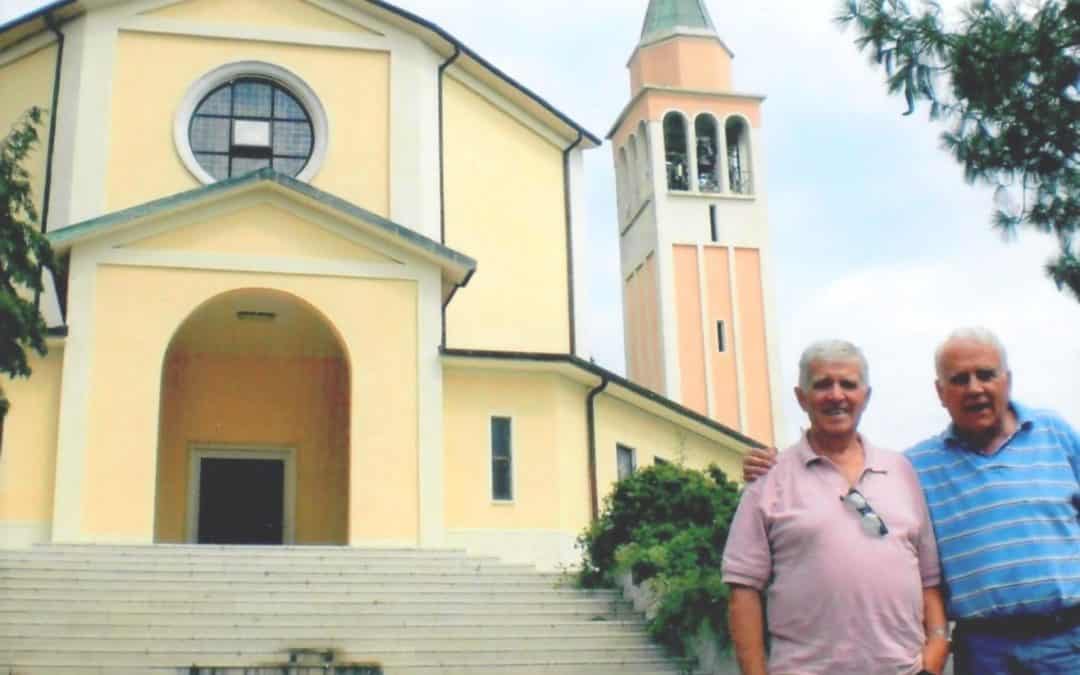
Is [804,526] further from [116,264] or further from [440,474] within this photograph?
[116,264]

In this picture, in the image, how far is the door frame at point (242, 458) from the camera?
18797 millimetres

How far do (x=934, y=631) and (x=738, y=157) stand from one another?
32.2m

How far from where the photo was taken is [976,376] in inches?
164

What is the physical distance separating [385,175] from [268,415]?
4112 millimetres

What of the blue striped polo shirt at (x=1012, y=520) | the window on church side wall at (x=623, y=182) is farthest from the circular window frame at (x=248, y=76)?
the window on church side wall at (x=623, y=182)

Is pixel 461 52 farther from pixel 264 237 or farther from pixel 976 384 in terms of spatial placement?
pixel 976 384

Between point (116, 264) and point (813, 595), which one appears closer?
point (813, 595)

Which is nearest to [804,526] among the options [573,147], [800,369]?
[800,369]

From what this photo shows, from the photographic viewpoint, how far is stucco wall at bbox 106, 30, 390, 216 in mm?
19141

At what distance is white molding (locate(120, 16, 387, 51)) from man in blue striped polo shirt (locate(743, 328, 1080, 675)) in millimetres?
17349

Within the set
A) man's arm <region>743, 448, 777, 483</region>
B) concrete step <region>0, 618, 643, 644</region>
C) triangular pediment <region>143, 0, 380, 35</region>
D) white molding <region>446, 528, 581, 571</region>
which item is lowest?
concrete step <region>0, 618, 643, 644</region>

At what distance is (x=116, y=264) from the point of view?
16500 mm

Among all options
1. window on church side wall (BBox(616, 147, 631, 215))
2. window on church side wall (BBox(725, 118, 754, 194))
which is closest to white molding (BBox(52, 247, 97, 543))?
window on church side wall (BBox(725, 118, 754, 194))

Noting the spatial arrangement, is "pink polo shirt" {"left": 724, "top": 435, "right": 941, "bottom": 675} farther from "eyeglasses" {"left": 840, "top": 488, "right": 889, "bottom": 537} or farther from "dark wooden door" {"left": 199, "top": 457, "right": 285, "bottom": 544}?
"dark wooden door" {"left": 199, "top": 457, "right": 285, "bottom": 544}
